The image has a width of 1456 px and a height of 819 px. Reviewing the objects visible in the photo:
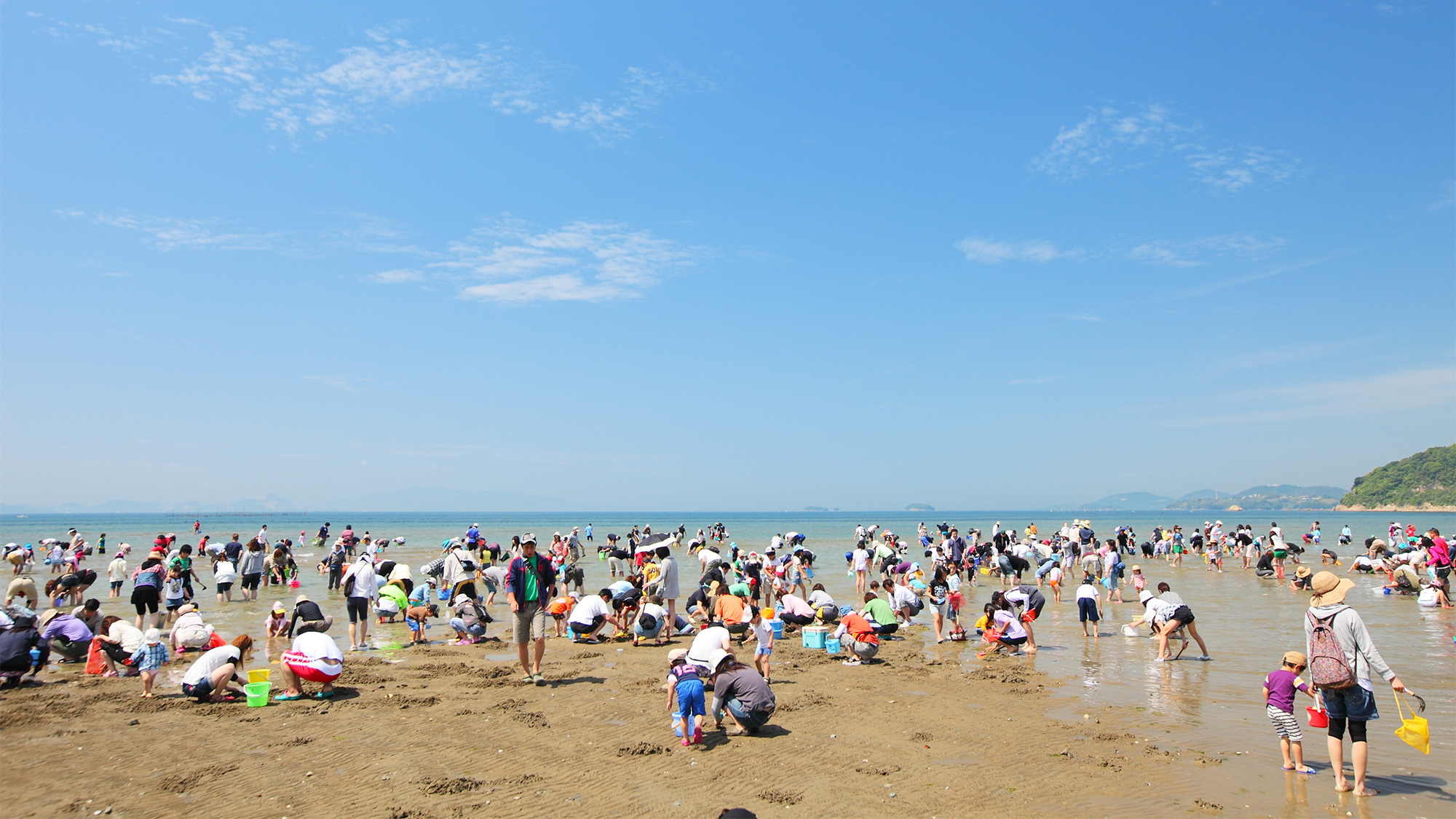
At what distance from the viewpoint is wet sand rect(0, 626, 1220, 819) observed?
6586 millimetres

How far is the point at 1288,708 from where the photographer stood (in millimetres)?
7211

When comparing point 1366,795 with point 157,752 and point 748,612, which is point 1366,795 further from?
point 157,752

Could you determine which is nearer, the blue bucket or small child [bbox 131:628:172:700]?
small child [bbox 131:628:172:700]

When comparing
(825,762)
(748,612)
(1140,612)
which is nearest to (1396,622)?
(1140,612)

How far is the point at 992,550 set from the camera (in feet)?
96.4

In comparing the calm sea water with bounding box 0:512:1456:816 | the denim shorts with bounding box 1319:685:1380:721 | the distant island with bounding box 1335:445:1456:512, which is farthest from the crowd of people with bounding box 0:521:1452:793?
the distant island with bounding box 1335:445:1456:512

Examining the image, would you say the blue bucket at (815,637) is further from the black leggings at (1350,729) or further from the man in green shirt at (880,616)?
the black leggings at (1350,729)

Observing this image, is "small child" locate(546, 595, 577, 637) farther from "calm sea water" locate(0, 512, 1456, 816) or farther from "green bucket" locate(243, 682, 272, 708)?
"green bucket" locate(243, 682, 272, 708)

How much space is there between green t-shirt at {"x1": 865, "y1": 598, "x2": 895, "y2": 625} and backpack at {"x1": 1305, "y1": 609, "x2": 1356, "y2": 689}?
7504 mm

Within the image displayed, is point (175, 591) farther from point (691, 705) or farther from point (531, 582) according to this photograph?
point (691, 705)

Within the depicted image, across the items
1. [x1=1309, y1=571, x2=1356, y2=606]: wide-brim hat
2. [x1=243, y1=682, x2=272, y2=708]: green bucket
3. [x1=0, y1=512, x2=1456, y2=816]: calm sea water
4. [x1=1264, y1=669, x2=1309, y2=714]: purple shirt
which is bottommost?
[x1=0, y1=512, x2=1456, y2=816]: calm sea water

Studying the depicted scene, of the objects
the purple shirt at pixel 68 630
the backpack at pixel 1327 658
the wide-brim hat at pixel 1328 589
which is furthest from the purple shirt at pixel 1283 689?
the purple shirt at pixel 68 630

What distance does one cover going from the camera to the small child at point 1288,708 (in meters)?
7.13

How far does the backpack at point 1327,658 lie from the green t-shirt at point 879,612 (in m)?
7.50
